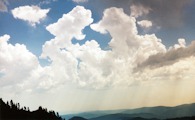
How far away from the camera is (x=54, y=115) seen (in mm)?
198750

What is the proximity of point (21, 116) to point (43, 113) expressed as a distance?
1075 inches

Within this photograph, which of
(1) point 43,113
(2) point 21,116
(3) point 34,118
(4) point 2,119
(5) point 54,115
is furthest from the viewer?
(5) point 54,115

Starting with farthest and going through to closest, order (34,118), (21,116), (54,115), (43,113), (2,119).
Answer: (54,115)
(43,113)
(34,118)
(21,116)
(2,119)

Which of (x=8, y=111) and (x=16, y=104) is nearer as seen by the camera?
(x=8, y=111)

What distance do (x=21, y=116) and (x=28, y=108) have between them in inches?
659

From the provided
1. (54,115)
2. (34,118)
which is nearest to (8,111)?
(34,118)

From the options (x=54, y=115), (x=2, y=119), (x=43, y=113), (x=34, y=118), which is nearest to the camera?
(x=2, y=119)

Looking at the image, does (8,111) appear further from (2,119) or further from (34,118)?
(34,118)

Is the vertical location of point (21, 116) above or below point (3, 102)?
below

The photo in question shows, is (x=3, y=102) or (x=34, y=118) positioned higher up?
(x=3, y=102)

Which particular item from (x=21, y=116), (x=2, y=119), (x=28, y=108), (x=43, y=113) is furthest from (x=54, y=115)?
(x=2, y=119)

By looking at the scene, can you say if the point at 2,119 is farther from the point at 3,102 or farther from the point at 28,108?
the point at 28,108

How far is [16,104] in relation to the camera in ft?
560

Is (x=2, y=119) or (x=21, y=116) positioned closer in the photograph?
(x=2, y=119)
